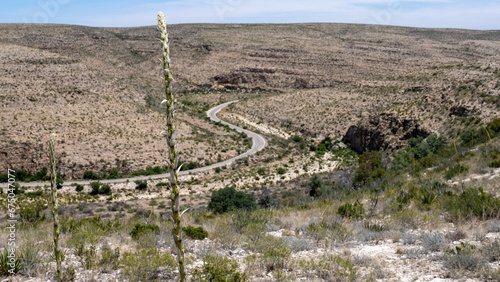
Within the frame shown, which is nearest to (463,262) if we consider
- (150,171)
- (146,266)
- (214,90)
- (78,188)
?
(146,266)

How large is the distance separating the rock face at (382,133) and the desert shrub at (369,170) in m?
10.0

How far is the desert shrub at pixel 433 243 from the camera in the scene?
8.35m

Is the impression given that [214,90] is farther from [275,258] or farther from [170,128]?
[170,128]

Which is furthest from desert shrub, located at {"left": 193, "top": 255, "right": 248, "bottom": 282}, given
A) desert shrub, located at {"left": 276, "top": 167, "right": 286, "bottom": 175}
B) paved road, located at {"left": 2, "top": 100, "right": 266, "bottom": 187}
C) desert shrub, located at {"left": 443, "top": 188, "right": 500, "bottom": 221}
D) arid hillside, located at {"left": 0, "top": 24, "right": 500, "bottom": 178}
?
desert shrub, located at {"left": 276, "top": 167, "right": 286, "bottom": 175}

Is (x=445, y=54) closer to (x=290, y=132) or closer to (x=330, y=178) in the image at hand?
(x=290, y=132)

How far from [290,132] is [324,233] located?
5074 cm

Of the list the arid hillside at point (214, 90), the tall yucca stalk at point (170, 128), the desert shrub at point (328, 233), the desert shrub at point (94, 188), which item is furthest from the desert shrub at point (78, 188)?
the tall yucca stalk at point (170, 128)

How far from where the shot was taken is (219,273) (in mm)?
6941

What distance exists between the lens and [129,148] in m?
42.4

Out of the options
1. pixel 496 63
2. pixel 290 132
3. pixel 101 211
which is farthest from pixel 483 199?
pixel 290 132

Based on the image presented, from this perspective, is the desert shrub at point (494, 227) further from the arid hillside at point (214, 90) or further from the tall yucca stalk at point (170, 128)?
the arid hillside at point (214, 90)

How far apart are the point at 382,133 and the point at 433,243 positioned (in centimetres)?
3648

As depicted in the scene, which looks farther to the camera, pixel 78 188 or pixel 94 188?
pixel 78 188

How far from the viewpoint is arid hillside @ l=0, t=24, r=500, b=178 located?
4006cm
